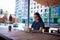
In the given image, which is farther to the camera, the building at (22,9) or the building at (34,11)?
the building at (22,9)

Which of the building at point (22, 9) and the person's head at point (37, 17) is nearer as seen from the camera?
the person's head at point (37, 17)

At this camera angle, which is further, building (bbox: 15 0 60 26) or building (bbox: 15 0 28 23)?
building (bbox: 15 0 28 23)

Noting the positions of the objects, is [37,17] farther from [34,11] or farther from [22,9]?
[22,9]

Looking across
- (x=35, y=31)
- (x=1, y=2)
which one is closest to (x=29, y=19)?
(x=35, y=31)

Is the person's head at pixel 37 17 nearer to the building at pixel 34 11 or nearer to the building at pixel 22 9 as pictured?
the building at pixel 34 11

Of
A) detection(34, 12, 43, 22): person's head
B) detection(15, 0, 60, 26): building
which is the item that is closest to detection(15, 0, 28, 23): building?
detection(15, 0, 60, 26): building

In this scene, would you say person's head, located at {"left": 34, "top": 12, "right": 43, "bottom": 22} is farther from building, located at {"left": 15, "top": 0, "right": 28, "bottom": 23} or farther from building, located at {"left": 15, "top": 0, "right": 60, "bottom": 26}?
building, located at {"left": 15, "top": 0, "right": 28, "bottom": 23}

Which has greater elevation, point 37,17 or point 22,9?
point 22,9

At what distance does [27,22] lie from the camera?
9.17 ft

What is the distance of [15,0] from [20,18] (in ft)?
1.23

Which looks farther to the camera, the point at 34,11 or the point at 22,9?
the point at 22,9

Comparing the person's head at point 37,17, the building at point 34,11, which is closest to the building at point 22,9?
the building at point 34,11

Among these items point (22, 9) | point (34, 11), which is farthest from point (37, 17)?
point (22, 9)

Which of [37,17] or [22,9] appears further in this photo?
[22,9]
